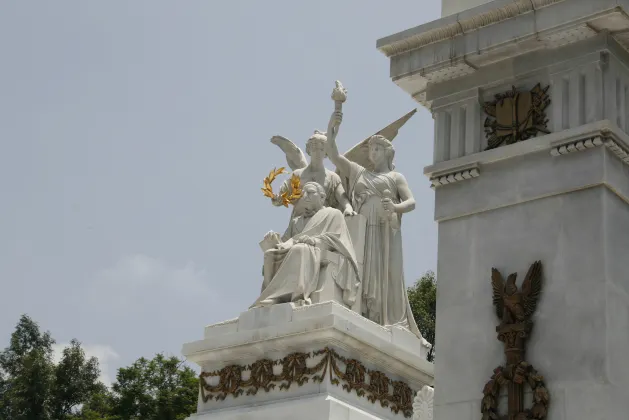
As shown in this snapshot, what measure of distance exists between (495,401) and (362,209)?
11099 millimetres

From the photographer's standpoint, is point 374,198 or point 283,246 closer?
point 283,246

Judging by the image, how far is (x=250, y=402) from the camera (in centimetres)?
1559

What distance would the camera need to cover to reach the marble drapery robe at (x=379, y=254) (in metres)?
16.8

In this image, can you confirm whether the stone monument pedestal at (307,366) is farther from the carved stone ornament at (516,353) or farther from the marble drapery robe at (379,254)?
the carved stone ornament at (516,353)

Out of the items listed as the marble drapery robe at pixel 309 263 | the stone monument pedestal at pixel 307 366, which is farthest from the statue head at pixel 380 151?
the stone monument pedestal at pixel 307 366

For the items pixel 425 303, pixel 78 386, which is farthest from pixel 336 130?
pixel 78 386

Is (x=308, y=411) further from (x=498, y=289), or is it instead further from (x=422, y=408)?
(x=498, y=289)

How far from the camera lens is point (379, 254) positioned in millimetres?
17266

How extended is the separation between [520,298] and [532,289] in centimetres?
8

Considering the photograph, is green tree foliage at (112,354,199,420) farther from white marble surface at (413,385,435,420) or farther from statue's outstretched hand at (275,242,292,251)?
white marble surface at (413,385,435,420)

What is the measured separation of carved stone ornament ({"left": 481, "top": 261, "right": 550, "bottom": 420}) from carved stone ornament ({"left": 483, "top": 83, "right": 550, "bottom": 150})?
2.70 ft

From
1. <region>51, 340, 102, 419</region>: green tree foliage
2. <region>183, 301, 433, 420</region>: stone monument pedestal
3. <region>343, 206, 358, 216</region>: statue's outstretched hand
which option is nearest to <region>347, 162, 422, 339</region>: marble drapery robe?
<region>343, 206, 358, 216</region>: statue's outstretched hand

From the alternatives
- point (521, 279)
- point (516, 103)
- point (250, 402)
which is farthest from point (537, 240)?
point (250, 402)

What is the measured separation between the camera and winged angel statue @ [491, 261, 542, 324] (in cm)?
662
